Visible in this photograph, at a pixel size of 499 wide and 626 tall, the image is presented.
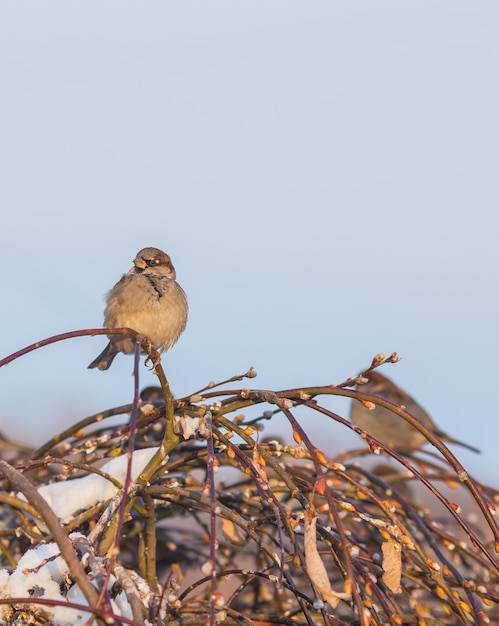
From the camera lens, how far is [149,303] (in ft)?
11.0

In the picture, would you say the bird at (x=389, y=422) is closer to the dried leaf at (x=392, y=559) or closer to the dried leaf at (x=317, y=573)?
the dried leaf at (x=392, y=559)

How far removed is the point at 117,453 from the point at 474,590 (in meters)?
0.99

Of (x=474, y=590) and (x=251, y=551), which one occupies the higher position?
(x=251, y=551)

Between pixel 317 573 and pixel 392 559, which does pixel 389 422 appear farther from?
pixel 317 573

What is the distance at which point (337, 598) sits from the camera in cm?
144

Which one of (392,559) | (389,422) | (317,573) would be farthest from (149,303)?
(389,422)

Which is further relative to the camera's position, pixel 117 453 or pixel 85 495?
pixel 117 453

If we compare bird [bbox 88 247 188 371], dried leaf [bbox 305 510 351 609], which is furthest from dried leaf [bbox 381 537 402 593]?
bird [bbox 88 247 188 371]

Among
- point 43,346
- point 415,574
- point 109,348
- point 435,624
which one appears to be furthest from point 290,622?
point 109,348

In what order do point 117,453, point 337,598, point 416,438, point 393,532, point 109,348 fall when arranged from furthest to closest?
point 416,438 → point 109,348 → point 117,453 → point 393,532 → point 337,598

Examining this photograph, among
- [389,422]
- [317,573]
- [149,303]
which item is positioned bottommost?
[317,573]

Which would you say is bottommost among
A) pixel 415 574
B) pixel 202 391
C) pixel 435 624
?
pixel 435 624

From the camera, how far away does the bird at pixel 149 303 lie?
11.0 feet

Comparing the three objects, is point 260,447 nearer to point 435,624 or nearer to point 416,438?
point 435,624
